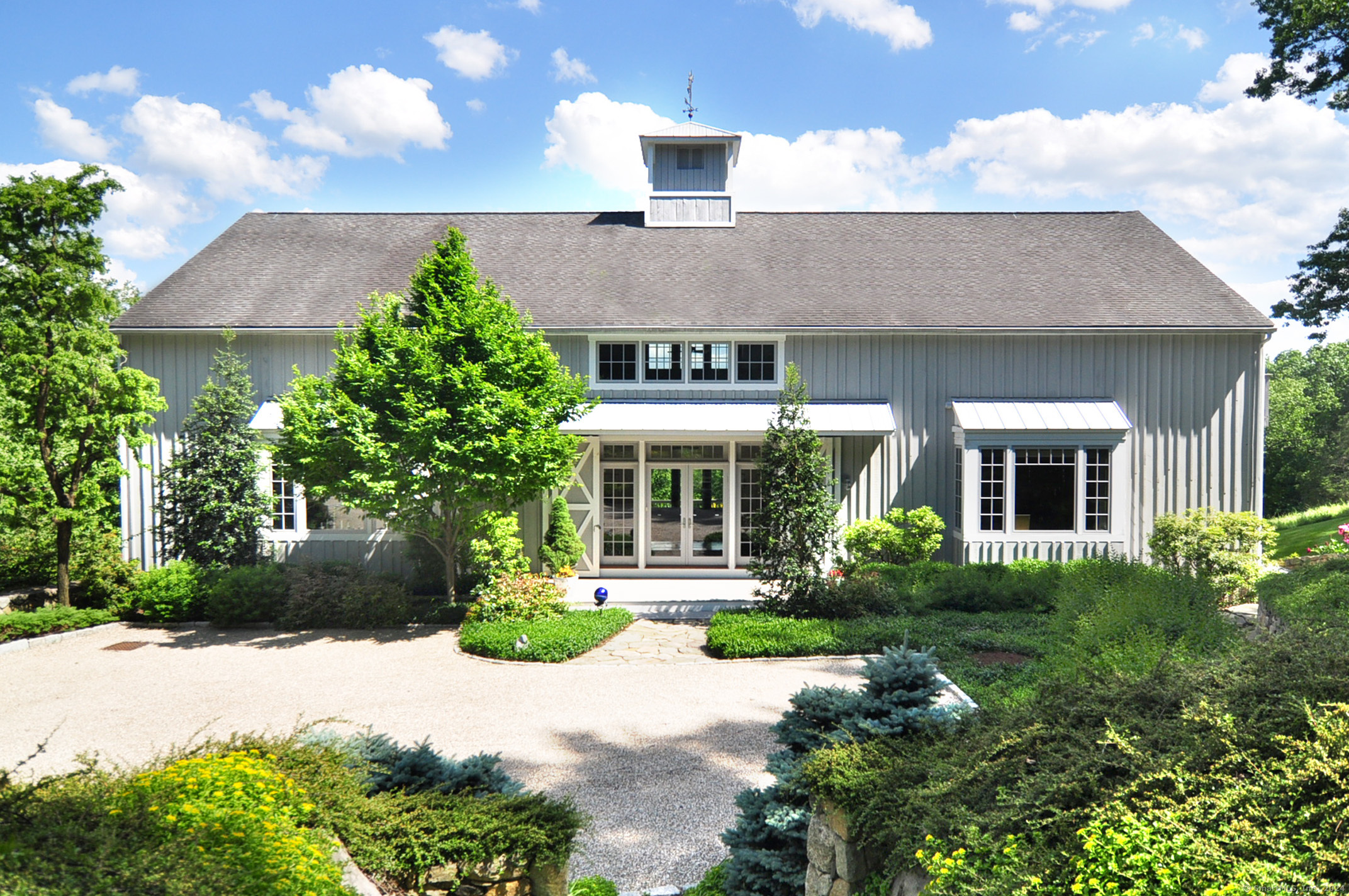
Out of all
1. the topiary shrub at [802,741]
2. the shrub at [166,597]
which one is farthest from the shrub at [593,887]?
the shrub at [166,597]

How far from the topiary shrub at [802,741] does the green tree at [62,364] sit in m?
12.7

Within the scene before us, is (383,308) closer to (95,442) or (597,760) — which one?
(95,442)

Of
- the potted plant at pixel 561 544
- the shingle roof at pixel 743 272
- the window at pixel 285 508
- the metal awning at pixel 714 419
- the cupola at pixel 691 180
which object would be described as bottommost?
the potted plant at pixel 561 544

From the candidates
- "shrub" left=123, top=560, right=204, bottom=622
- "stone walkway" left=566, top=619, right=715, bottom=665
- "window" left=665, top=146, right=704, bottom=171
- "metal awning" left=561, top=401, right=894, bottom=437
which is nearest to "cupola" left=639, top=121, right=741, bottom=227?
"window" left=665, top=146, right=704, bottom=171

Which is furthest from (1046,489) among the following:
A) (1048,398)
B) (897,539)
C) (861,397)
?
(861,397)

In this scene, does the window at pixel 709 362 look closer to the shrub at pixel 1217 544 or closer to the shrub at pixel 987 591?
the shrub at pixel 987 591

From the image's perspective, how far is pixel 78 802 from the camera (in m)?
3.57

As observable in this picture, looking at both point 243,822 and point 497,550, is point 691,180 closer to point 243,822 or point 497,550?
point 497,550

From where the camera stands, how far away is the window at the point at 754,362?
16.3 metres

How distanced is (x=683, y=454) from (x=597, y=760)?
9645 mm

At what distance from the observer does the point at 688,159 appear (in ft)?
65.1

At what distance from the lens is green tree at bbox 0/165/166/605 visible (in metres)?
12.5

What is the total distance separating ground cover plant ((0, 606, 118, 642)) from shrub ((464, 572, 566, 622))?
6341mm

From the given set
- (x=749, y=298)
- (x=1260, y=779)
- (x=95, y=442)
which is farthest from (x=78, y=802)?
(x=749, y=298)
